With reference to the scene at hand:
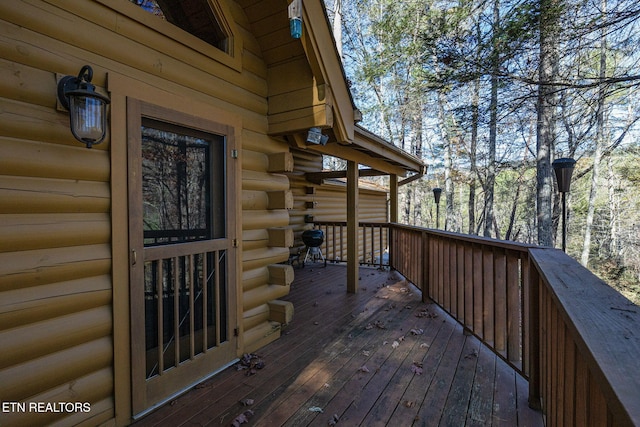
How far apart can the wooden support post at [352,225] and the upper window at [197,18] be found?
252cm

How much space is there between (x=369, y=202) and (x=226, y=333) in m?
8.75

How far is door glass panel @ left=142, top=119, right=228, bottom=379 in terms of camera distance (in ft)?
6.78

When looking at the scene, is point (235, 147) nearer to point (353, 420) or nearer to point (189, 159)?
point (189, 159)

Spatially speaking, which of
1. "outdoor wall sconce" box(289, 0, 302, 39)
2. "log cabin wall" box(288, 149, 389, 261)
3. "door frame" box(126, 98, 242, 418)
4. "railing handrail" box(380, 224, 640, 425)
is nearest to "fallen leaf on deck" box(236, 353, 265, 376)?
"door frame" box(126, 98, 242, 418)

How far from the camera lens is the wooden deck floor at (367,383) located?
1903 mm

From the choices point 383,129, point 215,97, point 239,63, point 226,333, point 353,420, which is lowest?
point 353,420

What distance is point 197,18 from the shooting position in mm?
2576

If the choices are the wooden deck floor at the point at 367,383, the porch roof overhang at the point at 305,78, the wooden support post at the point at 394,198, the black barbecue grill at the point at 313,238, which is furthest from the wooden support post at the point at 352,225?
the wooden support post at the point at 394,198

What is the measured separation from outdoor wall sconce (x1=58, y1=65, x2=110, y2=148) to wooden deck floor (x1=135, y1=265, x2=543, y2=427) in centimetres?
175

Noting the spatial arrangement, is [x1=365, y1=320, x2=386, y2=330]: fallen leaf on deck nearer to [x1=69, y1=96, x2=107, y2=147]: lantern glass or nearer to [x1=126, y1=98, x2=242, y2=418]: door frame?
[x1=126, y1=98, x2=242, y2=418]: door frame

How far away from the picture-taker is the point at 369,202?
35.5ft

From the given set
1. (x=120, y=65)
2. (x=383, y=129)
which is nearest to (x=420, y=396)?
(x=120, y=65)

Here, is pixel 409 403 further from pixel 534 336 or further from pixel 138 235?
pixel 138 235

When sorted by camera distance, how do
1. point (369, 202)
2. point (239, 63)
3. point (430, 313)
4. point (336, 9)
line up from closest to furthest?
point (239, 63) < point (430, 313) < point (336, 9) < point (369, 202)
